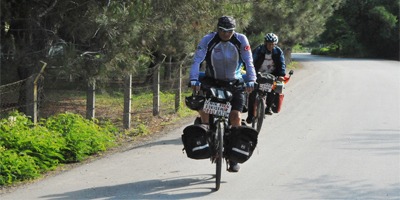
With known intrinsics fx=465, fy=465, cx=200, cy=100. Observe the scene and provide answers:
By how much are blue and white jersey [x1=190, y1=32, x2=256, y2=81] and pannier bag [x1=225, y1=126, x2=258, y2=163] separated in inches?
27.4

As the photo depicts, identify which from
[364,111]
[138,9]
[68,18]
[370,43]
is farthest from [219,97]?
[370,43]

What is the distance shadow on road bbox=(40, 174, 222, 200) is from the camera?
5523mm

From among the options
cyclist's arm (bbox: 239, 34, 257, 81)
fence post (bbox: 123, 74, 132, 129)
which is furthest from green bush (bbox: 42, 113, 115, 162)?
cyclist's arm (bbox: 239, 34, 257, 81)

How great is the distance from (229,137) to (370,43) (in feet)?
143

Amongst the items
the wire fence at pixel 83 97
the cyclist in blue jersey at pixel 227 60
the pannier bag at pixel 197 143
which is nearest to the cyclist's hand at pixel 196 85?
the cyclist in blue jersey at pixel 227 60

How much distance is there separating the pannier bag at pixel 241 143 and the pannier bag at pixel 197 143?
288 millimetres

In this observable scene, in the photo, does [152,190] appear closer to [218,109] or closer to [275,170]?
[218,109]

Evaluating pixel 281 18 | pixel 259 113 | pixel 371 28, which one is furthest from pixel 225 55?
pixel 371 28

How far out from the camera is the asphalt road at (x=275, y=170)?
5.68m

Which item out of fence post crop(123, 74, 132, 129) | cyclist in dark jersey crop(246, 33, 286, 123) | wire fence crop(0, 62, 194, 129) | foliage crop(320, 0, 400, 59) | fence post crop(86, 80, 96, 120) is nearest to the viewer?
wire fence crop(0, 62, 194, 129)

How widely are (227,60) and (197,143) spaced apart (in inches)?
45.6

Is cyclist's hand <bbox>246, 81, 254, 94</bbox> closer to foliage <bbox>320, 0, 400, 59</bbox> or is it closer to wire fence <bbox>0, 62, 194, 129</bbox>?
wire fence <bbox>0, 62, 194, 129</bbox>

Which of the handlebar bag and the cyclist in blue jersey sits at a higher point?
the cyclist in blue jersey

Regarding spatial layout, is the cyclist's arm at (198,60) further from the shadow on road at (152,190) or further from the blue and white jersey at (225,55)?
the shadow on road at (152,190)
